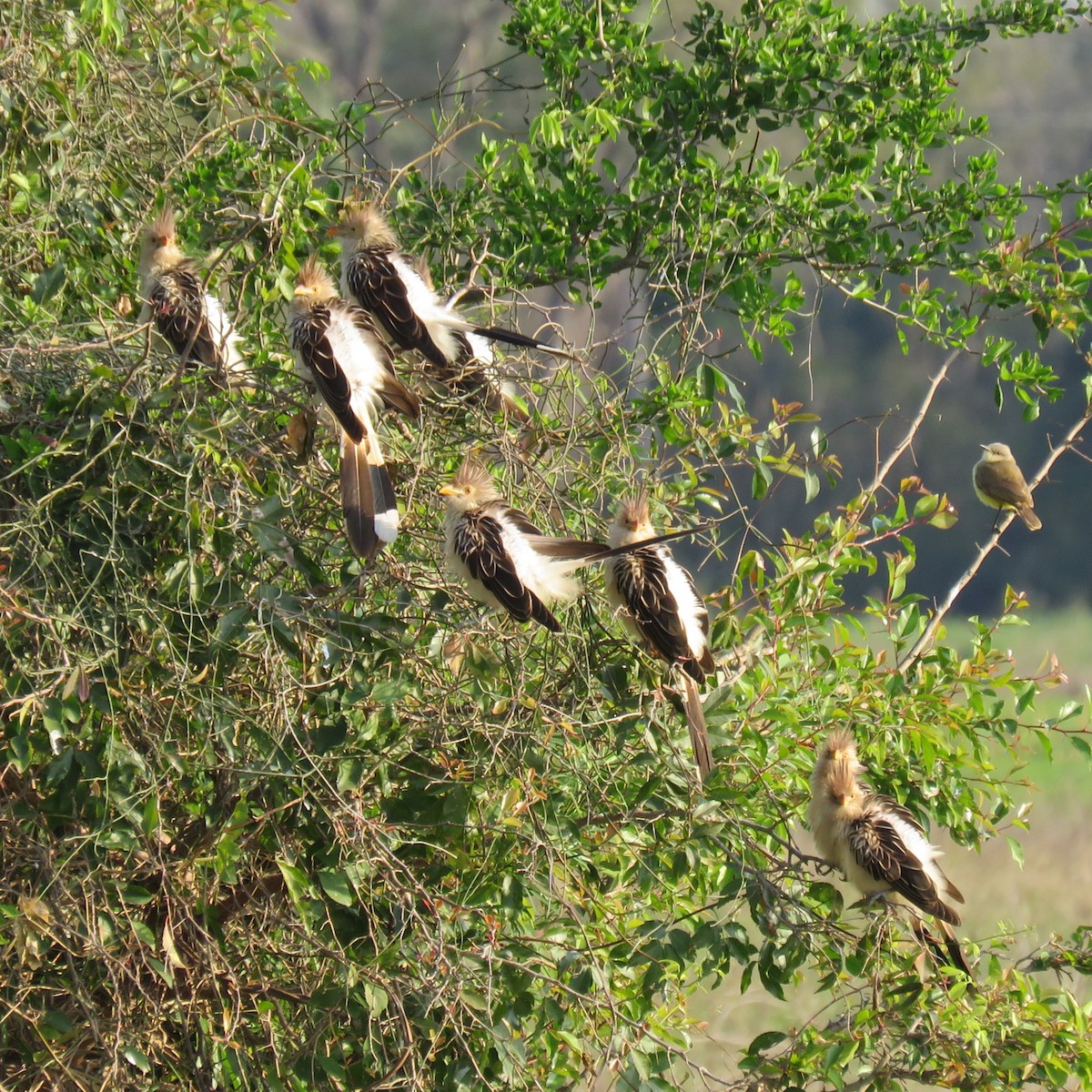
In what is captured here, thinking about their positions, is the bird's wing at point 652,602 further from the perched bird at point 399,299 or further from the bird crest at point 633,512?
the perched bird at point 399,299

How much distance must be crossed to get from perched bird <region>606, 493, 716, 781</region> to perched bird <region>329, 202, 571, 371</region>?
0.43m

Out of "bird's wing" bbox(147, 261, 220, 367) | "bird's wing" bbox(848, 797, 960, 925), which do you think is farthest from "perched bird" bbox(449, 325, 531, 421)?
"bird's wing" bbox(848, 797, 960, 925)

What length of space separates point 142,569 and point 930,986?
1623mm

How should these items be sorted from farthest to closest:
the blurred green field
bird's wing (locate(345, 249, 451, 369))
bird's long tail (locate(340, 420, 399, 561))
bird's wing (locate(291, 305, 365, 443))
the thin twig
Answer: the blurred green field
the thin twig
bird's wing (locate(345, 249, 451, 369))
bird's wing (locate(291, 305, 365, 443))
bird's long tail (locate(340, 420, 399, 561))

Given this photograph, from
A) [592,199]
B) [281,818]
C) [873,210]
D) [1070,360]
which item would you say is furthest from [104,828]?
[1070,360]

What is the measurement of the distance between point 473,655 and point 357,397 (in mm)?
524

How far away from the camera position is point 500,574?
7.14ft

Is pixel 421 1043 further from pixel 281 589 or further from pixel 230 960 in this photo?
pixel 281 589

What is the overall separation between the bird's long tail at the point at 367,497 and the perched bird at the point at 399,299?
335mm

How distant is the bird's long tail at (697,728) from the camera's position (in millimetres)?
2367

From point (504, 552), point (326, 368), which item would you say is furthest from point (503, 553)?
point (326, 368)

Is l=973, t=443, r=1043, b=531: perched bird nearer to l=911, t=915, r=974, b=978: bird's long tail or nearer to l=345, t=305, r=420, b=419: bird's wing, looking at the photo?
l=911, t=915, r=974, b=978: bird's long tail

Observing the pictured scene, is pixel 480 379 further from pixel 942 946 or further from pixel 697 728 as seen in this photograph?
pixel 942 946

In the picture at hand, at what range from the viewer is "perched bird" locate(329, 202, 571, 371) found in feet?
8.61
